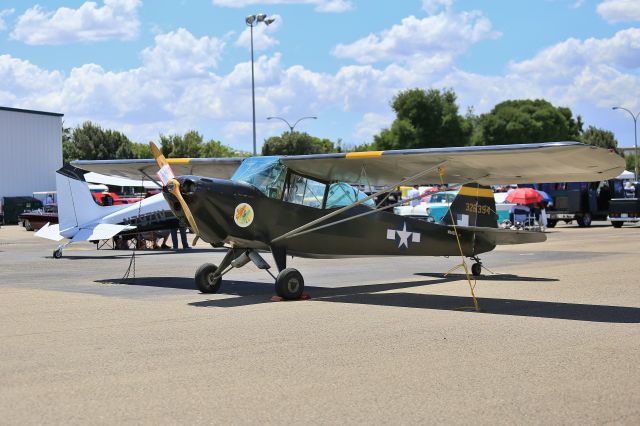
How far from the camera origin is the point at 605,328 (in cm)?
999

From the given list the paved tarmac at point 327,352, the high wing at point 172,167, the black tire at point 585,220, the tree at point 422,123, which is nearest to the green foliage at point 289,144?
the tree at point 422,123

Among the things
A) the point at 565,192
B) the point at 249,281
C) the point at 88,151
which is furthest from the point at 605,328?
the point at 88,151

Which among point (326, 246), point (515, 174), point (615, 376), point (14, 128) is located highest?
point (14, 128)

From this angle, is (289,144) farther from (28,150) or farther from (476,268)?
(476,268)

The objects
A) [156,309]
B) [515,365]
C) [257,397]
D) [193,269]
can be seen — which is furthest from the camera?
[193,269]

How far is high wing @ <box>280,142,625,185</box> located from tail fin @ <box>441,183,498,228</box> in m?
1.12

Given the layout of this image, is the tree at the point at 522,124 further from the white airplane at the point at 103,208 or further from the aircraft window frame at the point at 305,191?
the aircraft window frame at the point at 305,191

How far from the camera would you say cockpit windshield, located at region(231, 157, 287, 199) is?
46.6 feet

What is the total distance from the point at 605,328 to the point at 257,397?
5206 mm

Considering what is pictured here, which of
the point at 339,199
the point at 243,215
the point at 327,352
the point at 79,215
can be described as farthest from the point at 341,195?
the point at 79,215

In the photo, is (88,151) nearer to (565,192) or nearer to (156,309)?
(565,192)

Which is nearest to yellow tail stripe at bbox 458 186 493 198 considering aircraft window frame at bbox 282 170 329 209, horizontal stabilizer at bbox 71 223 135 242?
aircraft window frame at bbox 282 170 329 209

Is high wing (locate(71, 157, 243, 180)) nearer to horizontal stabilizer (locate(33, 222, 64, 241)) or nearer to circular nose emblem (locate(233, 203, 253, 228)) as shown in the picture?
circular nose emblem (locate(233, 203, 253, 228))

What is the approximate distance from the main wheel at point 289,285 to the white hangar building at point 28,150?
245 feet
